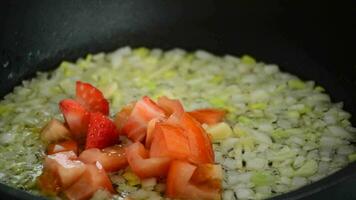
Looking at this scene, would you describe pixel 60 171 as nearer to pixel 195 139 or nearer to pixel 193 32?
pixel 195 139

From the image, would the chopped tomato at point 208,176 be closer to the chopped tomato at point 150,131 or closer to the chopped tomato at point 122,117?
the chopped tomato at point 150,131

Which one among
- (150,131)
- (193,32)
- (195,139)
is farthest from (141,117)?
(193,32)

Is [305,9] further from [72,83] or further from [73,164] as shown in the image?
[73,164]

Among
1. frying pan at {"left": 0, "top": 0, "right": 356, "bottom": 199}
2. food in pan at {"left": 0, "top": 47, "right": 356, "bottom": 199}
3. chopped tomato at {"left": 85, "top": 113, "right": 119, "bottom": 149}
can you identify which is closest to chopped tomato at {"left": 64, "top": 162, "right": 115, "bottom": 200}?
food in pan at {"left": 0, "top": 47, "right": 356, "bottom": 199}

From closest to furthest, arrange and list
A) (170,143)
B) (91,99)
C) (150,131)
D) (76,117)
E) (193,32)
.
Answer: (170,143) < (150,131) < (76,117) < (91,99) < (193,32)

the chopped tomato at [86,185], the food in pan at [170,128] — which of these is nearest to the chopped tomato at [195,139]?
the food in pan at [170,128]

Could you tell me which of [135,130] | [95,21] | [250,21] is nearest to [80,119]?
[135,130]
